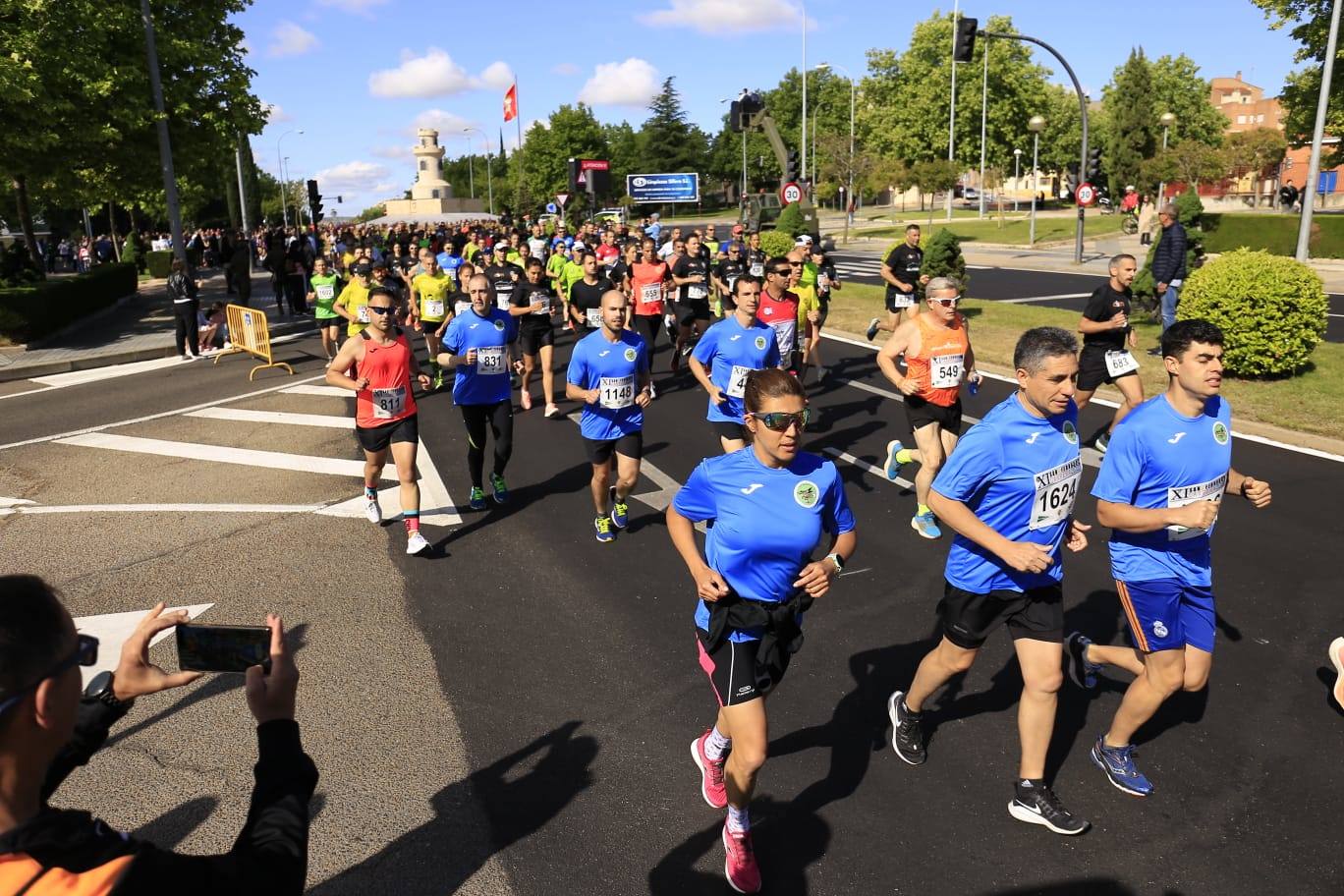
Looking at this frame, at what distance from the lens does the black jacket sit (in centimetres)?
178

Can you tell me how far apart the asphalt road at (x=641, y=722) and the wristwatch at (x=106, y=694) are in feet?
5.95

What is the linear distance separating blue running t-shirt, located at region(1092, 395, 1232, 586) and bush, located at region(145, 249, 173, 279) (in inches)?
1790

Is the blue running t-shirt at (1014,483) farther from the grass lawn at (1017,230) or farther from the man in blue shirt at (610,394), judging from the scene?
the grass lawn at (1017,230)

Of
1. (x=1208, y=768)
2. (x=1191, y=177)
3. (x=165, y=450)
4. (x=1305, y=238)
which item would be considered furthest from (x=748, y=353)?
(x=1191, y=177)

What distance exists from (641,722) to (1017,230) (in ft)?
194

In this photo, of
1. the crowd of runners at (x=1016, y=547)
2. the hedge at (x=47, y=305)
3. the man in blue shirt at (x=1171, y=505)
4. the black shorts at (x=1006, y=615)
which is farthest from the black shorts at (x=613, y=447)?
the hedge at (x=47, y=305)

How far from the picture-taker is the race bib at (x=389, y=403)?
777 cm

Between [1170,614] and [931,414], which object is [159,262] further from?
[1170,614]

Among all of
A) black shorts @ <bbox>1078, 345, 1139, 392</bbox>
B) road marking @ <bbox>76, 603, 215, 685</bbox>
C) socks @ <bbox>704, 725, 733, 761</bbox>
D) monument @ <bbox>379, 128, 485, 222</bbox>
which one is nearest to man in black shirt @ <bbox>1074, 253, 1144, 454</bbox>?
black shorts @ <bbox>1078, 345, 1139, 392</bbox>

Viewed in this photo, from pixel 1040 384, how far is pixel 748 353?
4.08 m

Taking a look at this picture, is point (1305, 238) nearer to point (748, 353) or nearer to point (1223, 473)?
point (748, 353)

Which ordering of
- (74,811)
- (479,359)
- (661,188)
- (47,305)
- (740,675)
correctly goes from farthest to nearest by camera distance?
(661,188) → (47,305) → (479,359) → (740,675) → (74,811)

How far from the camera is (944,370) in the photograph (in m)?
7.94

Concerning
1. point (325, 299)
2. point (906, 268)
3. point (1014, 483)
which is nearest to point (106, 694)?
point (1014, 483)
